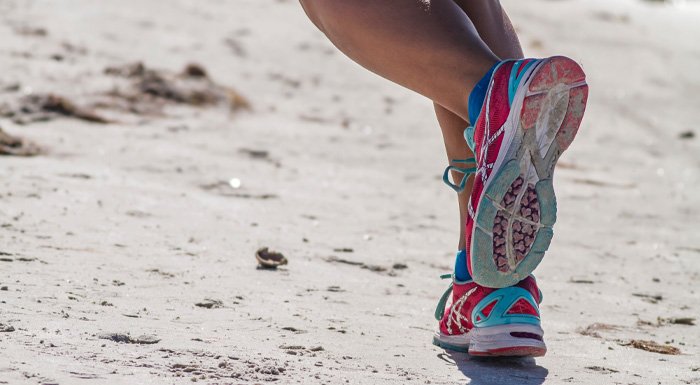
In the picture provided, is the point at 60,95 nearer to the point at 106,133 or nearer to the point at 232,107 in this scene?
the point at 106,133

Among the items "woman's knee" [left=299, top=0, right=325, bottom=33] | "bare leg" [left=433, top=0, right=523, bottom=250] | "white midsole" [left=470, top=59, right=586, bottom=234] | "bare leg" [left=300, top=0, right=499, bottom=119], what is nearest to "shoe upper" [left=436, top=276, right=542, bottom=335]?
"bare leg" [left=433, top=0, right=523, bottom=250]

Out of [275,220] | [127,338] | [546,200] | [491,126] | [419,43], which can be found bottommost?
[127,338]

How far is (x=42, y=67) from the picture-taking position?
528 cm

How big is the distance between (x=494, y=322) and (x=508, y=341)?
5 centimetres

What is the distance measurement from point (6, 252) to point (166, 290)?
417mm

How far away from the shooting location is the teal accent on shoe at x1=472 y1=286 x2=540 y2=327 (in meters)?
1.98

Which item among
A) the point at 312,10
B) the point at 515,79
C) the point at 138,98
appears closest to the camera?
the point at 515,79

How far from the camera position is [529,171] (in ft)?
5.97

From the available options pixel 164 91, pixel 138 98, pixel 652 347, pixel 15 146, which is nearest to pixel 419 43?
pixel 652 347

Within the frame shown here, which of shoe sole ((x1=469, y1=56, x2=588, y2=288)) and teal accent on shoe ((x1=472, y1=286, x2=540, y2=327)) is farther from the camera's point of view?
teal accent on shoe ((x1=472, y1=286, x2=540, y2=327))

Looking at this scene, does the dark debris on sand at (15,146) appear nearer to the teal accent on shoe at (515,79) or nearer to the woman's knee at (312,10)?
the woman's knee at (312,10)

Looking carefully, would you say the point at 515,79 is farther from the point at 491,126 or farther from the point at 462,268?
the point at 462,268

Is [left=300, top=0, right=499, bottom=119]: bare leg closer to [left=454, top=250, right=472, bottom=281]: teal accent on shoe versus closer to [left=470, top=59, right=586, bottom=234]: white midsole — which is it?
[left=470, top=59, right=586, bottom=234]: white midsole

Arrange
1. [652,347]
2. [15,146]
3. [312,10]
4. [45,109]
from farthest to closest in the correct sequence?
[45,109] → [15,146] → [652,347] → [312,10]
